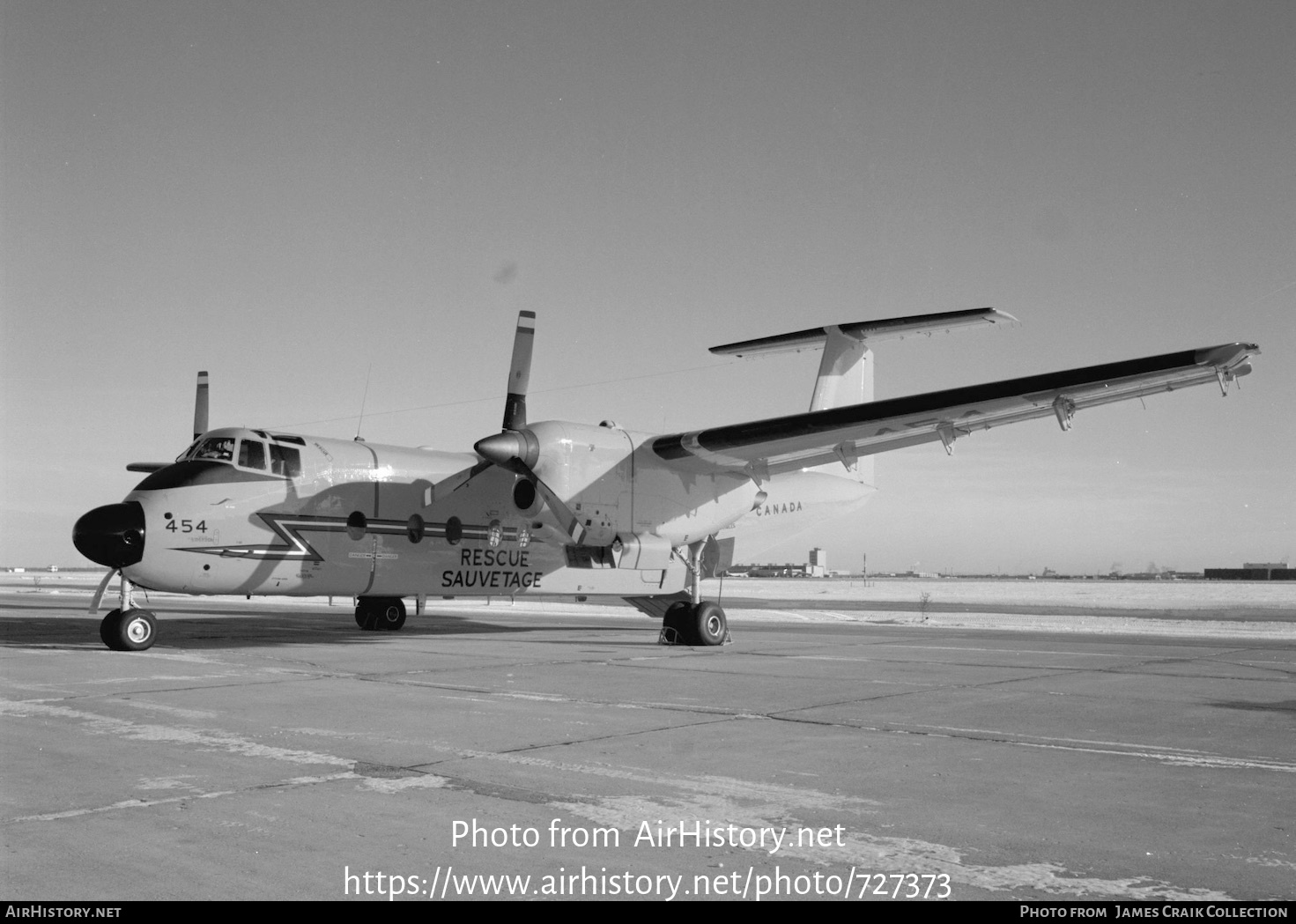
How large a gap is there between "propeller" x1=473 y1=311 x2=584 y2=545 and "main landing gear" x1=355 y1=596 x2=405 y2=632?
17.6ft

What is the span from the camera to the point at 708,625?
658 inches

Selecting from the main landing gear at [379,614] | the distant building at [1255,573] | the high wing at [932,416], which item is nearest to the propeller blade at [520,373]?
the high wing at [932,416]

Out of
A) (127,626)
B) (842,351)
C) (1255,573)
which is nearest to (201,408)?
(127,626)

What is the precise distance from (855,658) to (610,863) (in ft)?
34.5

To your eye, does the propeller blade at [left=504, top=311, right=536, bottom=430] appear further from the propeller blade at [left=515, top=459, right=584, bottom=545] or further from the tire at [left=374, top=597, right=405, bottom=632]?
the tire at [left=374, top=597, right=405, bottom=632]

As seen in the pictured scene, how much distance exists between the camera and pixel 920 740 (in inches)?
293

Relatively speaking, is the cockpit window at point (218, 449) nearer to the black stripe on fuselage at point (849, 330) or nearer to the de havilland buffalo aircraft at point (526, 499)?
the de havilland buffalo aircraft at point (526, 499)

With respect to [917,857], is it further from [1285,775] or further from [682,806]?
[1285,775]

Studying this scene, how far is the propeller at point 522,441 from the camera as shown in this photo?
15352 mm

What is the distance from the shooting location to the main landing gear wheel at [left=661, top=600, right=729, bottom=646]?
1666cm

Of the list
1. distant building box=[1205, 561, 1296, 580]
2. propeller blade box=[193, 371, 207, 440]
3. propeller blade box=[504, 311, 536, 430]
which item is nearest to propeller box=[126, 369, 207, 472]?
propeller blade box=[193, 371, 207, 440]

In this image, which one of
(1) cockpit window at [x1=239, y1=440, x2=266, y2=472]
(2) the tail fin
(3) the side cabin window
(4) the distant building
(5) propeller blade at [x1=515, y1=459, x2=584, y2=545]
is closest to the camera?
(1) cockpit window at [x1=239, y1=440, x2=266, y2=472]

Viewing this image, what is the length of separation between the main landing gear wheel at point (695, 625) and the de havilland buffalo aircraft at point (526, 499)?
3 cm

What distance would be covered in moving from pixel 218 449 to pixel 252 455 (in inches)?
18.4
